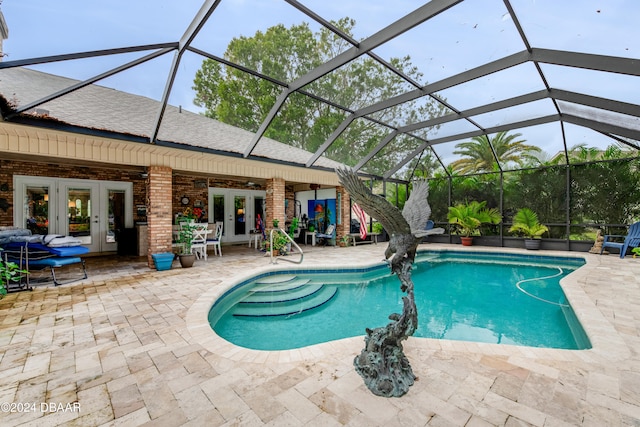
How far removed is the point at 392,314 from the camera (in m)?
2.31

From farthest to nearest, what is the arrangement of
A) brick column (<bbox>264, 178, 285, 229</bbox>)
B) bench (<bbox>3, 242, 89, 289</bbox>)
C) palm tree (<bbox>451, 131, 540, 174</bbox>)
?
palm tree (<bbox>451, 131, 540, 174</bbox>), brick column (<bbox>264, 178, 285, 229</bbox>), bench (<bbox>3, 242, 89, 289</bbox>)

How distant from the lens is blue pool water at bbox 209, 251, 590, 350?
3.76 m

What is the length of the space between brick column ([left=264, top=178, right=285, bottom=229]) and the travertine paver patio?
517 cm

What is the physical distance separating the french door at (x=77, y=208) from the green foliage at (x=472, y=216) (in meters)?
11.9

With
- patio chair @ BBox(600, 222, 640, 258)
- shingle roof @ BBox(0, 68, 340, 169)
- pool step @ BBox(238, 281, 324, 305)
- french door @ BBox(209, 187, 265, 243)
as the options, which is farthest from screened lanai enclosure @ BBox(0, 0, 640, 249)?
french door @ BBox(209, 187, 265, 243)

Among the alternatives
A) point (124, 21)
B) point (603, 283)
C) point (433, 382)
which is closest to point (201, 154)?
point (124, 21)

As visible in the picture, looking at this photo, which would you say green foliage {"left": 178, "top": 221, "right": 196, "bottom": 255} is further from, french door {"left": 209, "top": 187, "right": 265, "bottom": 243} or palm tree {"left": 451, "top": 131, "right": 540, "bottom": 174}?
palm tree {"left": 451, "top": 131, "right": 540, "bottom": 174}

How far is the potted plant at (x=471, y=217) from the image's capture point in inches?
426

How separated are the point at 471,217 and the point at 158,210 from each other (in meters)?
10.7

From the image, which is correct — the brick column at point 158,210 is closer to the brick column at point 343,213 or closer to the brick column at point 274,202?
the brick column at point 274,202

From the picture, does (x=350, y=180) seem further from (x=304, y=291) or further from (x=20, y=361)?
(x=304, y=291)

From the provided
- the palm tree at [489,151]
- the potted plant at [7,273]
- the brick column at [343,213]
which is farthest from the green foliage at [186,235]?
the palm tree at [489,151]

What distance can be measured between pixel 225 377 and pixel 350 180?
6.19 ft

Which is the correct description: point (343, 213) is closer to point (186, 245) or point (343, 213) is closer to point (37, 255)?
point (186, 245)
